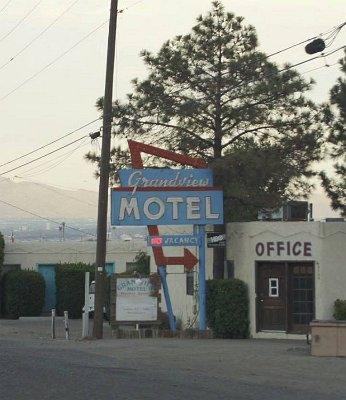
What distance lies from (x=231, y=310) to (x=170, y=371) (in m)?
9.93

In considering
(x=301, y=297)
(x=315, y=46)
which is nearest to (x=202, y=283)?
(x=301, y=297)

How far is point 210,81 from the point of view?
28641 millimetres

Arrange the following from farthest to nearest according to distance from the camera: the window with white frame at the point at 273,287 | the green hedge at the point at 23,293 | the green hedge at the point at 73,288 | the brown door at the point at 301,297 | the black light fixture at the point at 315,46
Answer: the green hedge at the point at 73,288 → the green hedge at the point at 23,293 → the window with white frame at the point at 273,287 → the brown door at the point at 301,297 → the black light fixture at the point at 315,46

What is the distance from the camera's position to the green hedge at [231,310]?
26.2 m

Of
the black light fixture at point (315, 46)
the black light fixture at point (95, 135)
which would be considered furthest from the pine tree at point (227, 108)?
the black light fixture at point (315, 46)

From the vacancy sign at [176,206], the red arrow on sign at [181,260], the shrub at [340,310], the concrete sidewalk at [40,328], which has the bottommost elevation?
the concrete sidewalk at [40,328]

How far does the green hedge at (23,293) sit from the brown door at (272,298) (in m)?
19.6

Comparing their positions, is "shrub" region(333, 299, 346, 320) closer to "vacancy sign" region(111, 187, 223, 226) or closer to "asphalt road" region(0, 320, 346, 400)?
"asphalt road" region(0, 320, 346, 400)

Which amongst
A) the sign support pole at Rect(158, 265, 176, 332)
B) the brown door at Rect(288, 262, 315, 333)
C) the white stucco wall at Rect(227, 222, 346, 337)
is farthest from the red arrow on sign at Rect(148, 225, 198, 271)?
the brown door at Rect(288, 262, 315, 333)

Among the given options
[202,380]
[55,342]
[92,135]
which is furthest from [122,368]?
[92,135]

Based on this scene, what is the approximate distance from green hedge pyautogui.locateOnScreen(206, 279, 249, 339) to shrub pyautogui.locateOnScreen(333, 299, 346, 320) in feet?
8.97

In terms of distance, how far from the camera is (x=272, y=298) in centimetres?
2623

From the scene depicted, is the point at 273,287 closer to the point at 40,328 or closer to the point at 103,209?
the point at 103,209

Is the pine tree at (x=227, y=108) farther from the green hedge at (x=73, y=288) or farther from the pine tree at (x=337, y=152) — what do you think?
the green hedge at (x=73, y=288)
